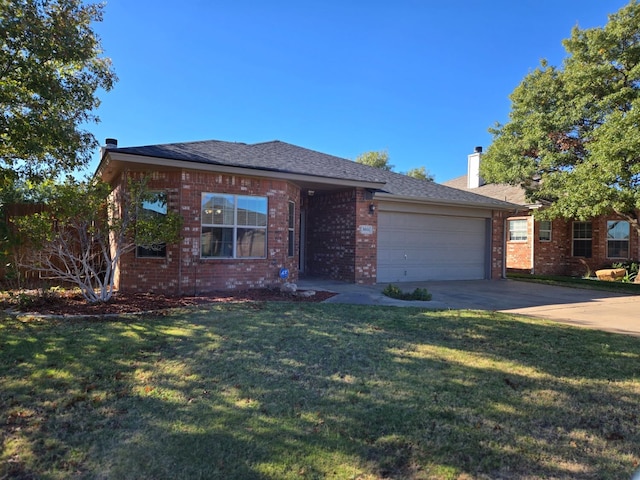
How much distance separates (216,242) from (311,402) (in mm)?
6493

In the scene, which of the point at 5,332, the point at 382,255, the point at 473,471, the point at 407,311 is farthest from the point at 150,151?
the point at 473,471

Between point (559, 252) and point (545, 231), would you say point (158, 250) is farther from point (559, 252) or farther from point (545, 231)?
point (559, 252)

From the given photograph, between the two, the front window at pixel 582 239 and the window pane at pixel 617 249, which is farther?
the front window at pixel 582 239

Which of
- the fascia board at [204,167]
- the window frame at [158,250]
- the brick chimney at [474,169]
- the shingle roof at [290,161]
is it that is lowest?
the window frame at [158,250]

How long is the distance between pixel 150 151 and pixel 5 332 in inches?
184

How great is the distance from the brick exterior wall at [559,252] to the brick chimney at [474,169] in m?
6.01

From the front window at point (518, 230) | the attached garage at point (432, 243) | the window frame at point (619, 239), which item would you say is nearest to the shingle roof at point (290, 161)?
the attached garage at point (432, 243)

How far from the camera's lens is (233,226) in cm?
955

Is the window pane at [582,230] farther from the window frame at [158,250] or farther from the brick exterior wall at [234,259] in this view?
the window frame at [158,250]

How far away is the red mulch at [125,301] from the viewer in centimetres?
702

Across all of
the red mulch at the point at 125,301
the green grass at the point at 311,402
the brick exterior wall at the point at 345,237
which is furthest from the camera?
the brick exterior wall at the point at 345,237

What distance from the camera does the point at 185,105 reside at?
1454cm

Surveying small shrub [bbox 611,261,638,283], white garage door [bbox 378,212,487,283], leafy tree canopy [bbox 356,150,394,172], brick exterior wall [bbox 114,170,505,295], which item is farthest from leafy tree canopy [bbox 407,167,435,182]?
brick exterior wall [bbox 114,170,505,295]

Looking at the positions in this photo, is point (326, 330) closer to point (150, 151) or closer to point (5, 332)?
point (5, 332)
